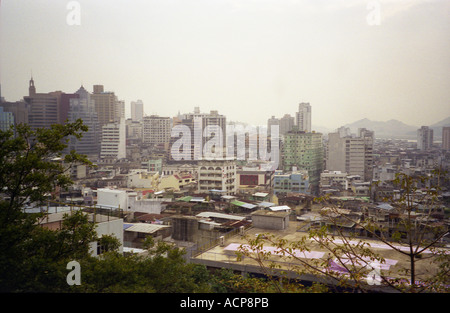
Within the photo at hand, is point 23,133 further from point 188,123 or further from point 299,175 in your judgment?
point 188,123

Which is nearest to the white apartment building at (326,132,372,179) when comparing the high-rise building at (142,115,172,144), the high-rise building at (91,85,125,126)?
the high-rise building at (91,85,125,126)

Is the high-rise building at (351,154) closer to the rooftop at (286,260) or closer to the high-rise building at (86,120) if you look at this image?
the high-rise building at (86,120)

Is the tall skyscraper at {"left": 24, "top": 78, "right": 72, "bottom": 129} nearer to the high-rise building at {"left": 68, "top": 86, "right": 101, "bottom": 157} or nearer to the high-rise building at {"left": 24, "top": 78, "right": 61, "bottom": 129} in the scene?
the high-rise building at {"left": 24, "top": 78, "right": 61, "bottom": 129}

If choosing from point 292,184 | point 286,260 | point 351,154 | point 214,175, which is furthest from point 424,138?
point 351,154

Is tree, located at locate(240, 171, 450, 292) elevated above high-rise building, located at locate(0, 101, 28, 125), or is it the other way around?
high-rise building, located at locate(0, 101, 28, 125)

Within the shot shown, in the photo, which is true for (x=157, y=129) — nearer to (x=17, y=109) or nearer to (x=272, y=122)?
(x=272, y=122)
